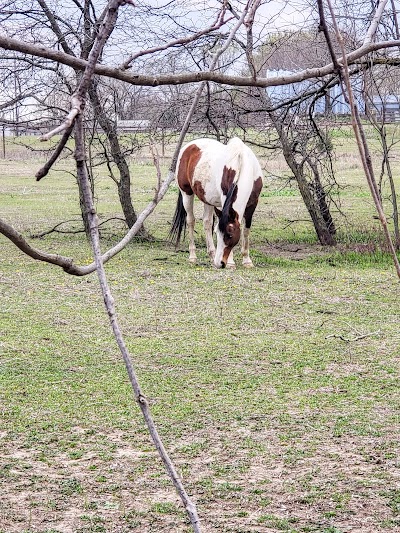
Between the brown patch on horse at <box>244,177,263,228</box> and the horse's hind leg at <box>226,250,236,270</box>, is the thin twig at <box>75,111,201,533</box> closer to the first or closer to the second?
the horse's hind leg at <box>226,250,236,270</box>

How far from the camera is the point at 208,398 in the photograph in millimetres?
5695

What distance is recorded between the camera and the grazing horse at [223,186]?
10.9 m

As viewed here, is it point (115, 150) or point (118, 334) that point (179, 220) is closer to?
point (115, 150)

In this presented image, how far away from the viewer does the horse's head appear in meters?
10.8

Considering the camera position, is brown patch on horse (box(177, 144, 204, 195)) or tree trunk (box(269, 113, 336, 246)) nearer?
brown patch on horse (box(177, 144, 204, 195))

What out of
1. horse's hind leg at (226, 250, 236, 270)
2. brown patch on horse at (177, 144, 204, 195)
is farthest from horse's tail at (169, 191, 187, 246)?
horse's hind leg at (226, 250, 236, 270)

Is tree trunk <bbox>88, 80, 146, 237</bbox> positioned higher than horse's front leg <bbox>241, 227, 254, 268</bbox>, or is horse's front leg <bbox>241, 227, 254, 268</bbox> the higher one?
tree trunk <bbox>88, 80, 146, 237</bbox>

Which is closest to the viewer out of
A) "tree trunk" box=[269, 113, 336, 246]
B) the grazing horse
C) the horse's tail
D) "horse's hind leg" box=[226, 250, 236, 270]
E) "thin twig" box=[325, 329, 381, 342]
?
"thin twig" box=[325, 329, 381, 342]

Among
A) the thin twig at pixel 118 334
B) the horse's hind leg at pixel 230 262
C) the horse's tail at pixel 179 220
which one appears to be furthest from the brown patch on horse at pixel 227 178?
the thin twig at pixel 118 334

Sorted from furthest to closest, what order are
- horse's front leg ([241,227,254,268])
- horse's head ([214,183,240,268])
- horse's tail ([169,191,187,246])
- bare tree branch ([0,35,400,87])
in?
horse's tail ([169,191,187,246]), horse's front leg ([241,227,254,268]), horse's head ([214,183,240,268]), bare tree branch ([0,35,400,87])

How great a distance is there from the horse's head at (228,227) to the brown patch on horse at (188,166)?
3.89 feet

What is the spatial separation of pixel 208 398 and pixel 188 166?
6855mm

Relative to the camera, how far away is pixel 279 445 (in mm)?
4750

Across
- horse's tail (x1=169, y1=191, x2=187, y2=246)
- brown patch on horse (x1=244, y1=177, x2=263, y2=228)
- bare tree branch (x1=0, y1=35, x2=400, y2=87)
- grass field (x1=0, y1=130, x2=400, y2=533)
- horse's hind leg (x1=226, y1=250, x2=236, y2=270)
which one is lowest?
grass field (x1=0, y1=130, x2=400, y2=533)
